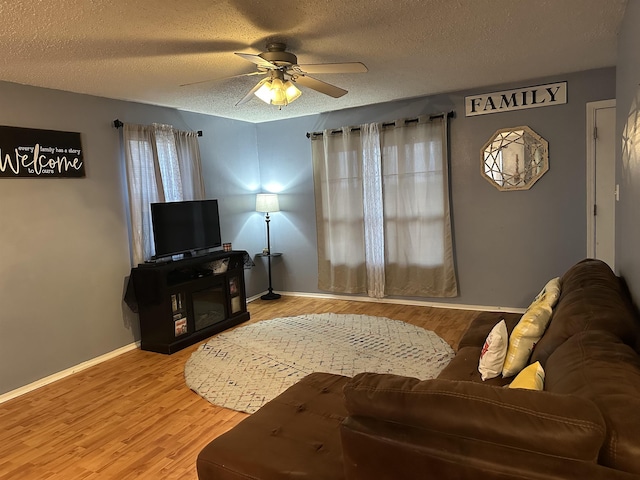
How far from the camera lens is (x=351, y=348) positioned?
3949mm

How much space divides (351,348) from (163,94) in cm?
287

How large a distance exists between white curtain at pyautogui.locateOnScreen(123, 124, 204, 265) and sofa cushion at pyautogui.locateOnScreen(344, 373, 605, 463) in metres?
3.52

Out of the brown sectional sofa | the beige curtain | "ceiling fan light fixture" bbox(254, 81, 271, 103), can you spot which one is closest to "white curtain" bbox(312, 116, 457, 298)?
the beige curtain

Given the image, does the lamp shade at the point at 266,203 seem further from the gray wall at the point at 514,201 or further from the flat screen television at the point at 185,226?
the gray wall at the point at 514,201

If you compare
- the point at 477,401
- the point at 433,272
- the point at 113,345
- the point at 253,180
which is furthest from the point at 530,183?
the point at 113,345

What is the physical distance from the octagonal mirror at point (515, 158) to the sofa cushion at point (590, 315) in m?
2.30

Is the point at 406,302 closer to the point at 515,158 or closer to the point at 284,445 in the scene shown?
the point at 515,158

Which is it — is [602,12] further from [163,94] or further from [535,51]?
[163,94]

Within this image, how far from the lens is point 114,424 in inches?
114

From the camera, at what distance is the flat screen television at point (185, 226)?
170 inches

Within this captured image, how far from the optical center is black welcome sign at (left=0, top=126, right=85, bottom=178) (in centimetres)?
338

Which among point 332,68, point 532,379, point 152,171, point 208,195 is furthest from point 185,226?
point 532,379

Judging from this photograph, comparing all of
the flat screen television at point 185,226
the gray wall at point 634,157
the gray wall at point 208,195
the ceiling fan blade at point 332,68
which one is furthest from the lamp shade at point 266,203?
the gray wall at point 634,157

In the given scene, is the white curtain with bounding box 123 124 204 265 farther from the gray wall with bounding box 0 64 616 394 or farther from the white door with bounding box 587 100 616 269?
the white door with bounding box 587 100 616 269
